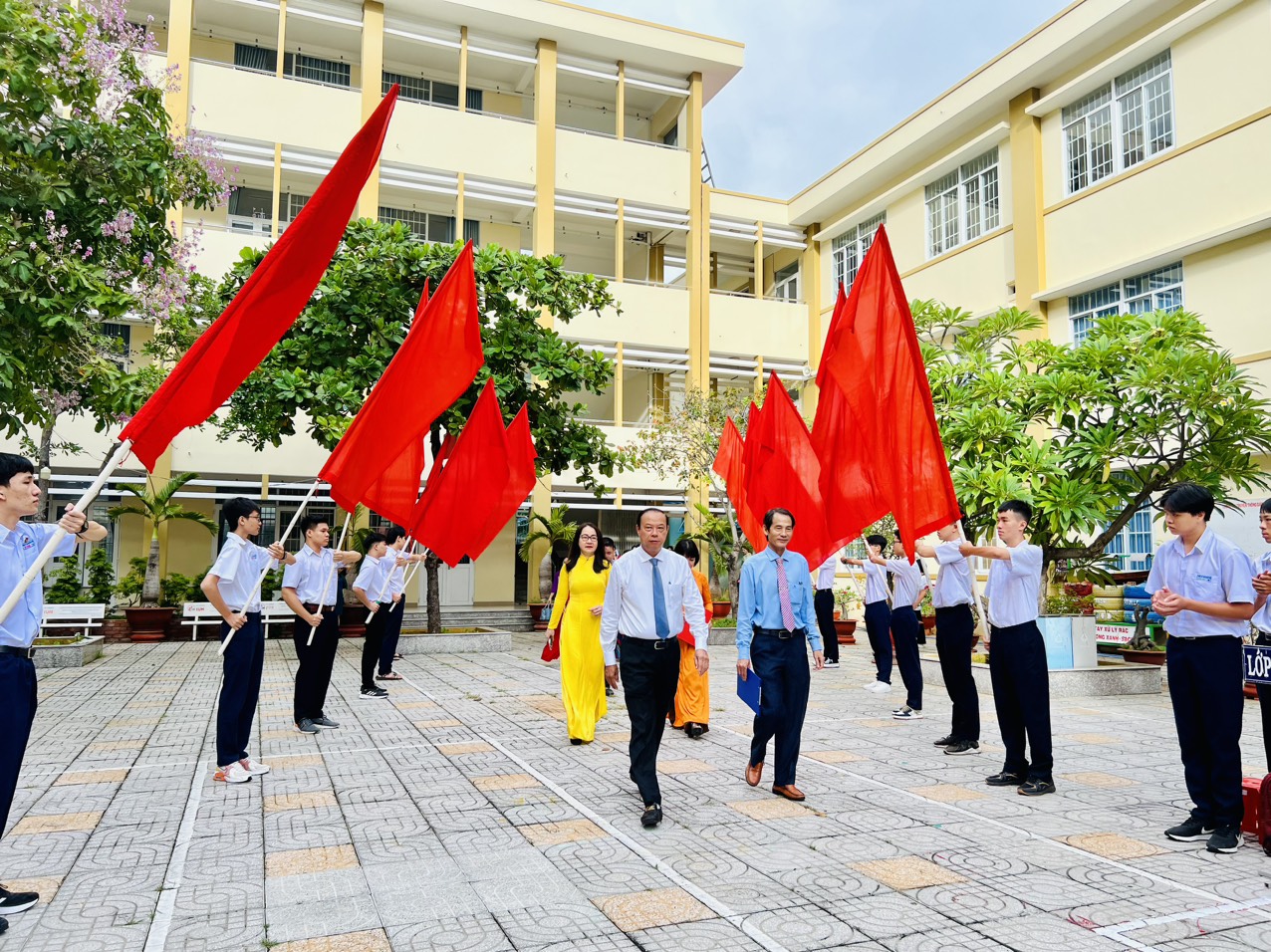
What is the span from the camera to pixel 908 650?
909 centimetres

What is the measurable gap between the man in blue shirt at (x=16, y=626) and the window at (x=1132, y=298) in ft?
44.3

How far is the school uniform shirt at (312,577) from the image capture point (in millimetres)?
7473

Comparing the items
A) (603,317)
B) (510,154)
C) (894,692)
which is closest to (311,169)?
(510,154)

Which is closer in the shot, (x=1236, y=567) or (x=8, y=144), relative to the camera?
(x=1236, y=567)

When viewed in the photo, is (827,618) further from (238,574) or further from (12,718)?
(12,718)

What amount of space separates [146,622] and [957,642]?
1423cm

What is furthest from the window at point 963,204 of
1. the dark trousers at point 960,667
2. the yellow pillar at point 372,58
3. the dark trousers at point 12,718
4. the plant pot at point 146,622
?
the dark trousers at point 12,718

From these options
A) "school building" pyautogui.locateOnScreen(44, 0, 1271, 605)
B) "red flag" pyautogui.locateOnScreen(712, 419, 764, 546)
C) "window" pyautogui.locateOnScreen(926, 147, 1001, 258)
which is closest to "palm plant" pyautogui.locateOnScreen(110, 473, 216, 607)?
"school building" pyautogui.locateOnScreen(44, 0, 1271, 605)

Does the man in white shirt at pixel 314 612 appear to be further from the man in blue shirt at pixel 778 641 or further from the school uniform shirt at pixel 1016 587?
the school uniform shirt at pixel 1016 587

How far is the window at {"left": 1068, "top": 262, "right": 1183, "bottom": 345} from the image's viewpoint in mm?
14312

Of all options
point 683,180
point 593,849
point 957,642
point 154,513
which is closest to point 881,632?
point 957,642

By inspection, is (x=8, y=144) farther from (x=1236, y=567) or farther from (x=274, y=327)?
(x=1236, y=567)

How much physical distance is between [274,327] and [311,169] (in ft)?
55.9

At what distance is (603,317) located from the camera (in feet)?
72.3
